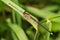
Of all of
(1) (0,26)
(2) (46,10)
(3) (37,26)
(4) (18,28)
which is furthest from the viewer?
(2) (46,10)

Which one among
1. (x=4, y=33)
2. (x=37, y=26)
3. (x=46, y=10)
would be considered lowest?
(x=4, y=33)

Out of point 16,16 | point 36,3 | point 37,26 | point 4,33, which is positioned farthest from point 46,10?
point 37,26

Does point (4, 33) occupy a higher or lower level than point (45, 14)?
lower

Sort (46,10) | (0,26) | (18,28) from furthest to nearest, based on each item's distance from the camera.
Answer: (46,10) → (0,26) → (18,28)

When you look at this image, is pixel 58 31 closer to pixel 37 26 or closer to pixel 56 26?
pixel 56 26

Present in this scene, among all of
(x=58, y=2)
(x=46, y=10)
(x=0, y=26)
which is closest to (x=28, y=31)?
(x=0, y=26)

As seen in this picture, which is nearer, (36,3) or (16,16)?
(16,16)

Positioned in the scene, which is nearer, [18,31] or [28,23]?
[18,31]
